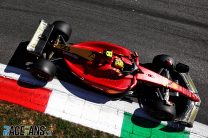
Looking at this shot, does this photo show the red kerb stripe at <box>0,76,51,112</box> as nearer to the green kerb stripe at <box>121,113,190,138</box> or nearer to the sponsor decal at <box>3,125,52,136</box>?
the sponsor decal at <box>3,125,52,136</box>

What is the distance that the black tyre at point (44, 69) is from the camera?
971 cm

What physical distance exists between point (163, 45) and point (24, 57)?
459 cm

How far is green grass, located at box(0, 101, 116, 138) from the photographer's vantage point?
9.82 metres

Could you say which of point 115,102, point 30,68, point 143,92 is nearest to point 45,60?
point 30,68

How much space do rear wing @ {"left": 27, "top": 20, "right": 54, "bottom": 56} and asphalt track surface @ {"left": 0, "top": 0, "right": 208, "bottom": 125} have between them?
1191mm

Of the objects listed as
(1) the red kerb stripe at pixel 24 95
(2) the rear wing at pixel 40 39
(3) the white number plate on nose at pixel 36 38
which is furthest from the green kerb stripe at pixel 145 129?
(3) the white number plate on nose at pixel 36 38

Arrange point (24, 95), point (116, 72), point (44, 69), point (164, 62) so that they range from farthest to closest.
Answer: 1. point (164, 62)
2. point (24, 95)
3. point (116, 72)
4. point (44, 69)

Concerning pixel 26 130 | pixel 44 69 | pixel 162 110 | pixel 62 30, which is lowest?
pixel 26 130

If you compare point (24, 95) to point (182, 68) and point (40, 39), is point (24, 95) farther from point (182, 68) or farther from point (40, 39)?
point (182, 68)

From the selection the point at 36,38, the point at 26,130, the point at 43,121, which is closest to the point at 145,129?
the point at 43,121

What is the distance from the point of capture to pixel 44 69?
969 cm

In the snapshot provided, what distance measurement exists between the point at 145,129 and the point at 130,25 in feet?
12.3

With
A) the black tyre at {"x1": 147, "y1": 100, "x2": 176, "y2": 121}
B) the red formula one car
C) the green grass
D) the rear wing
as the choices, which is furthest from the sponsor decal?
the black tyre at {"x1": 147, "y1": 100, "x2": 176, "y2": 121}

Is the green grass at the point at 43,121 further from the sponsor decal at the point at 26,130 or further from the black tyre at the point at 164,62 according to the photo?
the black tyre at the point at 164,62
